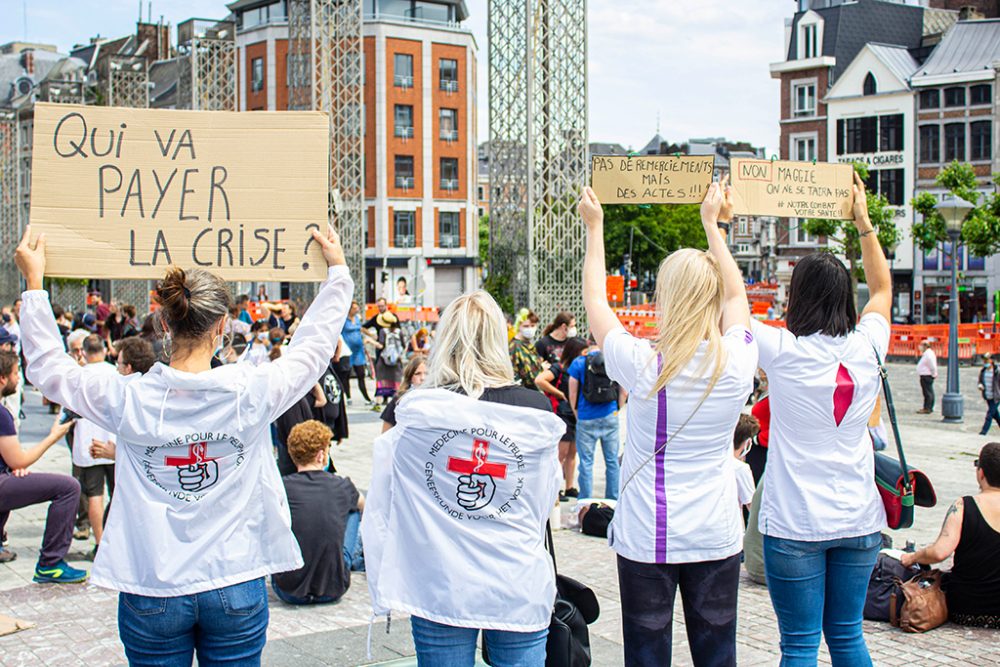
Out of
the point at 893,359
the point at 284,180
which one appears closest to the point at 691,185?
the point at 284,180

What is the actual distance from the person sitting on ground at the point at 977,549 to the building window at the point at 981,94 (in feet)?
167

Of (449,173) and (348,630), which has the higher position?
(449,173)

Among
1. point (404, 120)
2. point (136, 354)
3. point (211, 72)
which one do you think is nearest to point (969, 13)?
point (404, 120)

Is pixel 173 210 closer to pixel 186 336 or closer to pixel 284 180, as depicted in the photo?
pixel 284 180

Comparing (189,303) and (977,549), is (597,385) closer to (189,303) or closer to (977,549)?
(977,549)

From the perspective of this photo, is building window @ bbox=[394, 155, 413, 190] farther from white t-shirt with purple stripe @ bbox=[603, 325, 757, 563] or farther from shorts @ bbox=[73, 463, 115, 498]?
white t-shirt with purple stripe @ bbox=[603, 325, 757, 563]

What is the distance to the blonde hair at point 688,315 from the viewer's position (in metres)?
3.74

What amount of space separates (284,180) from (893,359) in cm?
3222

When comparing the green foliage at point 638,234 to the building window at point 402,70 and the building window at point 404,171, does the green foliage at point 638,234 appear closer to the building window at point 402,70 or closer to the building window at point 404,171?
the building window at point 404,171

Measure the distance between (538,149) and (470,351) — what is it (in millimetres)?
19184

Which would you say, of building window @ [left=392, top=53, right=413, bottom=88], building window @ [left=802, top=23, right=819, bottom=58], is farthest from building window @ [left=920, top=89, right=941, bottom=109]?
building window @ [left=392, top=53, right=413, bottom=88]

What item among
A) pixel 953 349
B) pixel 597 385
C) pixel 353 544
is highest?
pixel 597 385

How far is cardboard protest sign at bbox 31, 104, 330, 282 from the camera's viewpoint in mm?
4664

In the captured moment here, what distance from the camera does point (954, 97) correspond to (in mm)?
53281
